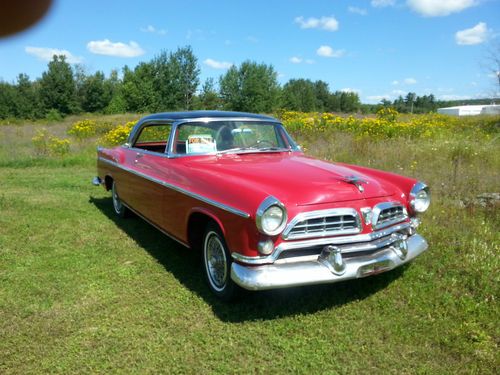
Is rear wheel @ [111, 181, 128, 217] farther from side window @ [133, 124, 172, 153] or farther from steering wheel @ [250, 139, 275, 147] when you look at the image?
steering wheel @ [250, 139, 275, 147]

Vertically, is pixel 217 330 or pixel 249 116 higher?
pixel 249 116

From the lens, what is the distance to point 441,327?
326 centimetres

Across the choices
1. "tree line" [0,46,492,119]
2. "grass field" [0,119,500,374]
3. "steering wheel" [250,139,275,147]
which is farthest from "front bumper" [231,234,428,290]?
"tree line" [0,46,492,119]

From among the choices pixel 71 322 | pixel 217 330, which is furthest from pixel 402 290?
pixel 71 322

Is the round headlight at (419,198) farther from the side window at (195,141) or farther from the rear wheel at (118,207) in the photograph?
the rear wheel at (118,207)

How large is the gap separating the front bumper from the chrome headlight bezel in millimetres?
275

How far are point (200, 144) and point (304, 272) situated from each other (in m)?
2.00

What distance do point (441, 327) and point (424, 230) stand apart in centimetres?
179

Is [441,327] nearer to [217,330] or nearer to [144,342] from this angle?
[217,330]

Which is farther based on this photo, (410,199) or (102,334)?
(410,199)

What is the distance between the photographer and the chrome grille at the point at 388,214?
137 inches

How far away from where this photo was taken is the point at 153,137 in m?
6.32

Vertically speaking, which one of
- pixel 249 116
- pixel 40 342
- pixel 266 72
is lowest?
pixel 40 342

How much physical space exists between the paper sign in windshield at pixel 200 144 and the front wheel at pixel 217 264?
1042 millimetres
